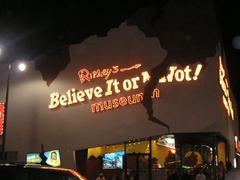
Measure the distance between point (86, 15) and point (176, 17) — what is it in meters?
7.26

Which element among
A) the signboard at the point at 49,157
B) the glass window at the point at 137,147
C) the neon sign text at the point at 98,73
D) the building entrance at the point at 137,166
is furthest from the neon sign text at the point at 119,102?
the signboard at the point at 49,157

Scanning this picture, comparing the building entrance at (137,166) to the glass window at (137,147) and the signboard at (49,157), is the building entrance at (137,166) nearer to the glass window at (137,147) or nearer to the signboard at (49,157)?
the glass window at (137,147)

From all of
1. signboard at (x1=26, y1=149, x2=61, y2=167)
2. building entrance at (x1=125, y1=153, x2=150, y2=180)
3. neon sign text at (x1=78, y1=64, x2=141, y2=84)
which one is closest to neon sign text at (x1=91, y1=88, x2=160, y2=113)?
neon sign text at (x1=78, y1=64, x2=141, y2=84)

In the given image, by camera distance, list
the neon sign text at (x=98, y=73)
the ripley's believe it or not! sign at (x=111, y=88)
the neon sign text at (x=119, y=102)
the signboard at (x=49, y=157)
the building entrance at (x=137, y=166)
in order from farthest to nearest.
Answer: the signboard at (x=49, y=157) < the neon sign text at (x=98, y=73) < the neon sign text at (x=119, y=102) < the ripley's believe it or not! sign at (x=111, y=88) < the building entrance at (x=137, y=166)

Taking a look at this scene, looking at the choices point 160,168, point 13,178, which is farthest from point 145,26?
point 13,178

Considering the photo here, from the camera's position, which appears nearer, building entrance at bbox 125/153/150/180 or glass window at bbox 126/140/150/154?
building entrance at bbox 125/153/150/180

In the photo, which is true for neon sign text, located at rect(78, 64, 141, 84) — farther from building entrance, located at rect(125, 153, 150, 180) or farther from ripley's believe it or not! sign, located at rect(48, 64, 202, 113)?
building entrance, located at rect(125, 153, 150, 180)

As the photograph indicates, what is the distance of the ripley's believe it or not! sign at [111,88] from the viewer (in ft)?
84.0

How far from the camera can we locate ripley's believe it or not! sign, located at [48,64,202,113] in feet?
84.0

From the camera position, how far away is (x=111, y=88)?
27.5m

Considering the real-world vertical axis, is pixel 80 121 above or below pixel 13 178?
above

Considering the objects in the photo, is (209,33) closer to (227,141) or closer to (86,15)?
(227,141)

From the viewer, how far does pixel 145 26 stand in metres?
27.3

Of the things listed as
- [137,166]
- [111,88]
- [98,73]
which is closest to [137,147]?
[137,166]
